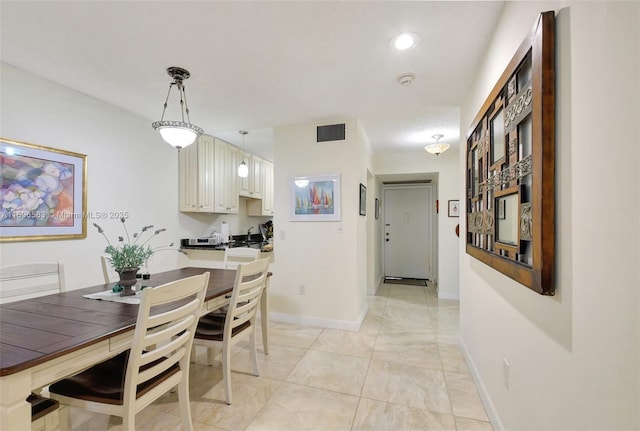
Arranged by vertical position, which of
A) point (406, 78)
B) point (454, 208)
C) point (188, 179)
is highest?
point (406, 78)

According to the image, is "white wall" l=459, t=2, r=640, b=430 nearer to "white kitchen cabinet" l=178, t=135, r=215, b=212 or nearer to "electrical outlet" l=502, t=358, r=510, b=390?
"electrical outlet" l=502, t=358, r=510, b=390

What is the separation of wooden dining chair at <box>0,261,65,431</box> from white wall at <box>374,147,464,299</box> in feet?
14.4

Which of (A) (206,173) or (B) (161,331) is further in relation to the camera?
(A) (206,173)

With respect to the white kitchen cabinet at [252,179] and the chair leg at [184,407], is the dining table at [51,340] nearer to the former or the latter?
the chair leg at [184,407]

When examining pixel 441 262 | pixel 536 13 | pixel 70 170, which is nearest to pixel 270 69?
pixel 536 13

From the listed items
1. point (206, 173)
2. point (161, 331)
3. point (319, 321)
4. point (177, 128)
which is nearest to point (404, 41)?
point (177, 128)

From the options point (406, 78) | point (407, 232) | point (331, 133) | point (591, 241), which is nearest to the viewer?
point (591, 241)

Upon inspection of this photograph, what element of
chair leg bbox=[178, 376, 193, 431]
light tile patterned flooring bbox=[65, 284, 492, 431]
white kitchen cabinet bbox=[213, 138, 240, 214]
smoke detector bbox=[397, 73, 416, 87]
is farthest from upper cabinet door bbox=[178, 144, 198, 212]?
smoke detector bbox=[397, 73, 416, 87]

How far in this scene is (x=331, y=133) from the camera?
129 inches

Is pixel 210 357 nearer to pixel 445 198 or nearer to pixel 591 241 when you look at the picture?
pixel 591 241

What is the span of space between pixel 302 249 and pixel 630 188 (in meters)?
2.96

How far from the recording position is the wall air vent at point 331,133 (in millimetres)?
3242

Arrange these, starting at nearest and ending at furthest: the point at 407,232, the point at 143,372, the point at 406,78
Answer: the point at 143,372 → the point at 406,78 → the point at 407,232

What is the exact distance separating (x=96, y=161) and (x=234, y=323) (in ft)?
7.14
